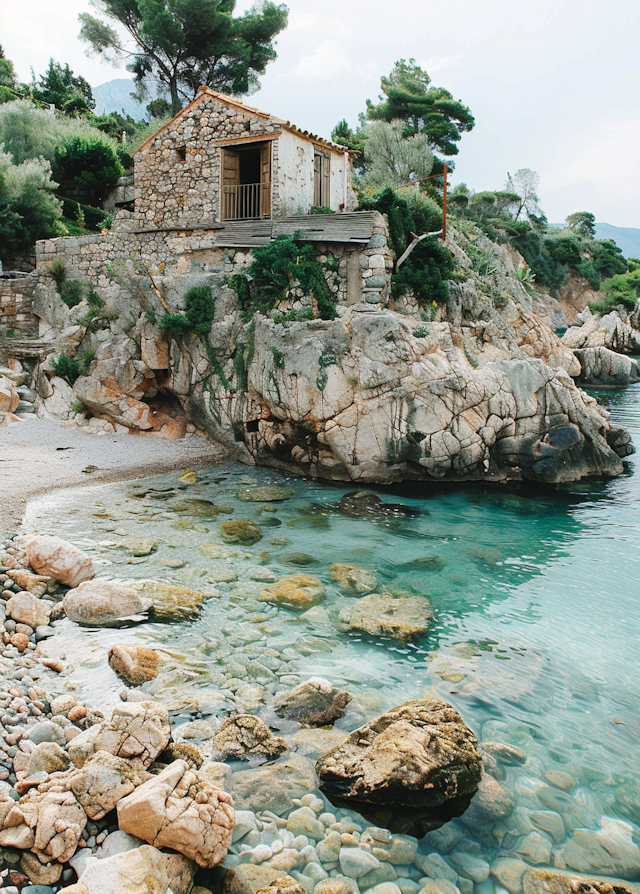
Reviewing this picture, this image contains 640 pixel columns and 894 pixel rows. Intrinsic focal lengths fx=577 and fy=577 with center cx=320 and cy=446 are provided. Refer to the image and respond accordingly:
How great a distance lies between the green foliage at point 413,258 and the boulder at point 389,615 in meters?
14.1

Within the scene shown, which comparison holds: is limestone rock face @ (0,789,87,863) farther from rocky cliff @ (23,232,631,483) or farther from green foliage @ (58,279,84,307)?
green foliage @ (58,279,84,307)

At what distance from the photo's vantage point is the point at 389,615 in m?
9.89

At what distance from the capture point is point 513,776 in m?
6.44

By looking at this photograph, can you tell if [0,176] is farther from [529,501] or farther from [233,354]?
[529,501]

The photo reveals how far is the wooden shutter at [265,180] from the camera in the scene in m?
22.8

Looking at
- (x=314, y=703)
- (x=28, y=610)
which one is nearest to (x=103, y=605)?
(x=28, y=610)

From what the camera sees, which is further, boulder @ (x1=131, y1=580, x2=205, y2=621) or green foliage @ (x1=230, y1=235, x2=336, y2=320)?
green foliage @ (x1=230, y1=235, x2=336, y2=320)

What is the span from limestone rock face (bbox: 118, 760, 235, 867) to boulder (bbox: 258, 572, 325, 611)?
4843 mm

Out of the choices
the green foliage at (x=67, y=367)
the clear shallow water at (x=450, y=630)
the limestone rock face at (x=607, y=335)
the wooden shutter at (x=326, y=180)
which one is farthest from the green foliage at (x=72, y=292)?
the limestone rock face at (x=607, y=335)

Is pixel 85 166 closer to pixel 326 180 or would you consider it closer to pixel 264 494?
pixel 326 180

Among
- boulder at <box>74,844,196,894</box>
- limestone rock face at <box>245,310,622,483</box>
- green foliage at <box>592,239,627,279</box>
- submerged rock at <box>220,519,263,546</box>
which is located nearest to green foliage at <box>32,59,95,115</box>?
limestone rock face at <box>245,310,622,483</box>

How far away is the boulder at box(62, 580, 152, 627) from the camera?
918 centimetres

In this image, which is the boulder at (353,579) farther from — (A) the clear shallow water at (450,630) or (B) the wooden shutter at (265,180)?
(B) the wooden shutter at (265,180)

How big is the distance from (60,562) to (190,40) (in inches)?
1592
